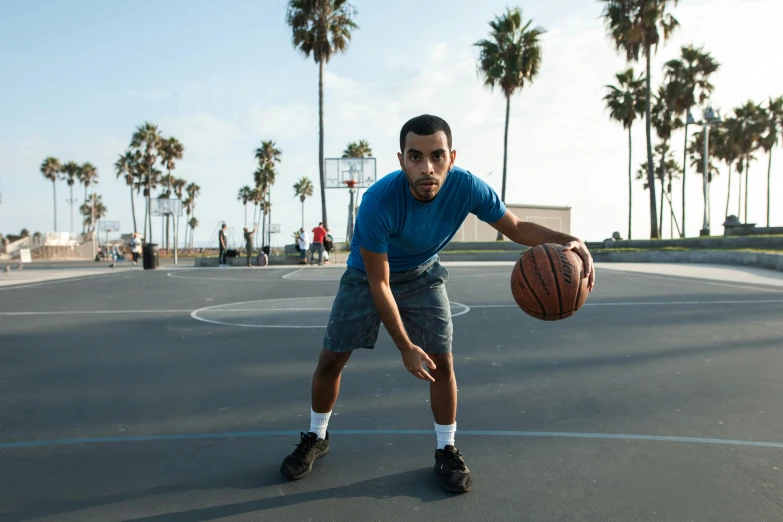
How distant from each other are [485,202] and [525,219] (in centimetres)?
4170

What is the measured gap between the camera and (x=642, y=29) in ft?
94.9

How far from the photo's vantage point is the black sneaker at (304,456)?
2.74 m

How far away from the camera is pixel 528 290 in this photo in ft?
9.74

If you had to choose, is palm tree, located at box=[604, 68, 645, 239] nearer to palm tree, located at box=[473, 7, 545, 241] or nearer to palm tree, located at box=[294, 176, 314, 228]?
palm tree, located at box=[473, 7, 545, 241]

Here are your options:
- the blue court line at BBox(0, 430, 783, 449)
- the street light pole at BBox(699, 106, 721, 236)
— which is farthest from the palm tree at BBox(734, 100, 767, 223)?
the blue court line at BBox(0, 430, 783, 449)

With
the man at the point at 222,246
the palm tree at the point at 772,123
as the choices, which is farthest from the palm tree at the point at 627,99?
the man at the point at 222,246

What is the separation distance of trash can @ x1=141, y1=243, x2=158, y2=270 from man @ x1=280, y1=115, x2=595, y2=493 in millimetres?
21199

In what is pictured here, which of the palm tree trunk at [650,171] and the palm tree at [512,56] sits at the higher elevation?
the palm tree at [512,56]

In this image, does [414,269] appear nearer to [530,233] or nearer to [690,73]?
[530,233]

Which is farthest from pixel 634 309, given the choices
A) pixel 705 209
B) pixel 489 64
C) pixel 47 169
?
pixel 47 169

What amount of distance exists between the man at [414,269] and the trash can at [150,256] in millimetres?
21199

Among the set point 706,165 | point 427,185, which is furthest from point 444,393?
point 706,165

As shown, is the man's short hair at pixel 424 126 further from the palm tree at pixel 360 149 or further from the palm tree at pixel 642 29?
the palm tree at pixel 360 149

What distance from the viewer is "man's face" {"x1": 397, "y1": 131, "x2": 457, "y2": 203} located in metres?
2.50
